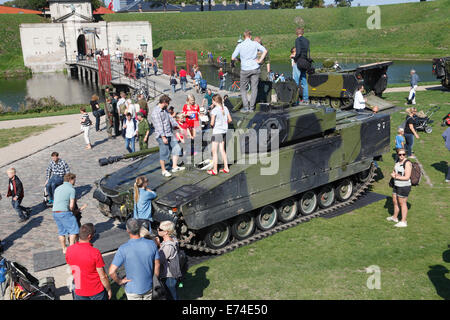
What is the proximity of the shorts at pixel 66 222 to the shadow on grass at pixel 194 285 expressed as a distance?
274cm

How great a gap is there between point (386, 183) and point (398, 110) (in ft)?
34.4

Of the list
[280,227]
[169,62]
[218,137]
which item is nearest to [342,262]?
[280,227]

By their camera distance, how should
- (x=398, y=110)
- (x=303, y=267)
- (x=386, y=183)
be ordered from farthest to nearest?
(x=398, y=110)
(x=386, y=183)
(x=303, y=267)

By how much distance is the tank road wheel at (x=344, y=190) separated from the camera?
12.9m

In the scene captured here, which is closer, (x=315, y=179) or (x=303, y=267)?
(x=303, y=267)

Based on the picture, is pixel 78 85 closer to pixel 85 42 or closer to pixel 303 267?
pixel 85 42

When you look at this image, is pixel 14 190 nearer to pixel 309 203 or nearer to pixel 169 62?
pixel 309 203

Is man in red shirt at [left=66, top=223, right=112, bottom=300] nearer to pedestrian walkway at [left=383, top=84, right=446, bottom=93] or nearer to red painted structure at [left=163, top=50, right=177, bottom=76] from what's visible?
pedestrian walkway at [left=383, top=84, right=446, bottom=93]

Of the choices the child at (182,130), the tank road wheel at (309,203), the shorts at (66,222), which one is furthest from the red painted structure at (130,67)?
the shorts at (66,222)

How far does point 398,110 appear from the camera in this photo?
23.8 m

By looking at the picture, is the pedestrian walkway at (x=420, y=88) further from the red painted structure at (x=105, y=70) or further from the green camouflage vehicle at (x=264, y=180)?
the red painted structure at (x=105, y=70)

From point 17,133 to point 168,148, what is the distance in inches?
617

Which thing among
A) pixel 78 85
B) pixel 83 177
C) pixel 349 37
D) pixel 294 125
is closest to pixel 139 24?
pixel 78 85

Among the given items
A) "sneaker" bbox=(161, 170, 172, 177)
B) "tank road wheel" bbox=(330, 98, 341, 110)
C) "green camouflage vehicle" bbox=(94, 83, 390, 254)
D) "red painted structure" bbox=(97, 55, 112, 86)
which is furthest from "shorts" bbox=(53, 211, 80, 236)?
"red painted structure" bbox=(97, 55, 112, 86)
